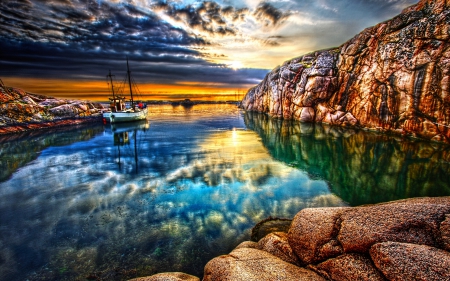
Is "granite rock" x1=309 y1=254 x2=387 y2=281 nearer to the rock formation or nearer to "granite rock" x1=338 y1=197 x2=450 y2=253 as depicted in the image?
the rock formation

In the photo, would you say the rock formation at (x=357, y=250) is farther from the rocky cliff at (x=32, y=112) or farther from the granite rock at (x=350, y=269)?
the rocky cliff at (x=32, y=112)

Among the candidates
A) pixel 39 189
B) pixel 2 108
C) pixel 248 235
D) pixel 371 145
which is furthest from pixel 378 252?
pixel 2 108

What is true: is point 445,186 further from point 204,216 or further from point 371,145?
point 204,216

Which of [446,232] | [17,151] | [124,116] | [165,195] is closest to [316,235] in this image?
[446,232]

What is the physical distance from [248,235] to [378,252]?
17.3ft

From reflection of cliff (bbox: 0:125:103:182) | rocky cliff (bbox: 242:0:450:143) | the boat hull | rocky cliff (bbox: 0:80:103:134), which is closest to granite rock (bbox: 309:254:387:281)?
reflection of cliff (bbox: 0:125:103:182)

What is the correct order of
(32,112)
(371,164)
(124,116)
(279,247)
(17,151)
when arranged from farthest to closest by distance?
(124,116)
(32,112)
(17,151)
(371,164)
(279,247)

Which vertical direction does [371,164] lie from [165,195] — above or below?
below

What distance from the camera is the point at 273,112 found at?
2657 inches

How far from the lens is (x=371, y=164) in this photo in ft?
62.4

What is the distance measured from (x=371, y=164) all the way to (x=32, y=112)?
205 ft

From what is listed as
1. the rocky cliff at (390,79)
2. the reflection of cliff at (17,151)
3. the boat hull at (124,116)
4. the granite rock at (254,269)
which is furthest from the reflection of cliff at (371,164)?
the boat hull at (124,116)

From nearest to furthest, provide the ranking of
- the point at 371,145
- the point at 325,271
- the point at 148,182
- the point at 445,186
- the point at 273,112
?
the point at 325,271
the point at 445,186
the point at 148,182
the point at 371,145
the point at 273,112

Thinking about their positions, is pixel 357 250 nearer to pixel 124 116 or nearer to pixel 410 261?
pixel 410 261
